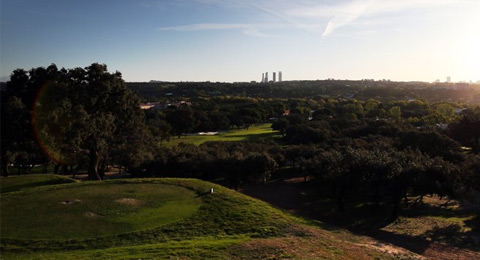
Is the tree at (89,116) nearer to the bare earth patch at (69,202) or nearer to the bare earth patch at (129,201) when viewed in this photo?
the bare earth patch at (69,202)

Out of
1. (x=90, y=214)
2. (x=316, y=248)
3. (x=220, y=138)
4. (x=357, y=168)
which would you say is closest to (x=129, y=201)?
(x=90, y=214)

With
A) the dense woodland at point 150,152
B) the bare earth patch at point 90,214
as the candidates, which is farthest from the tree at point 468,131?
the bare earth patch at point 90,214

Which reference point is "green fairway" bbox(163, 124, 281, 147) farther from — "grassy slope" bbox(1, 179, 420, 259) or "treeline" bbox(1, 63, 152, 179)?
"grassy slope" bbox(1, 179, 420, 259)

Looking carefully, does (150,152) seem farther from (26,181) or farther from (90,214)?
(90,214)

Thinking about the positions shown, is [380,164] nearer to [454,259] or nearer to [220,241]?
[454,259]

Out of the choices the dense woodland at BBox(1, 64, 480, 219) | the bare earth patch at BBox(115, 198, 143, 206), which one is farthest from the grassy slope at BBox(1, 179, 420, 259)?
the dense woodland at BBox(1, 64, 480, 219)

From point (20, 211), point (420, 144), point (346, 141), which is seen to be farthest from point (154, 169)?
point (420, 144)
